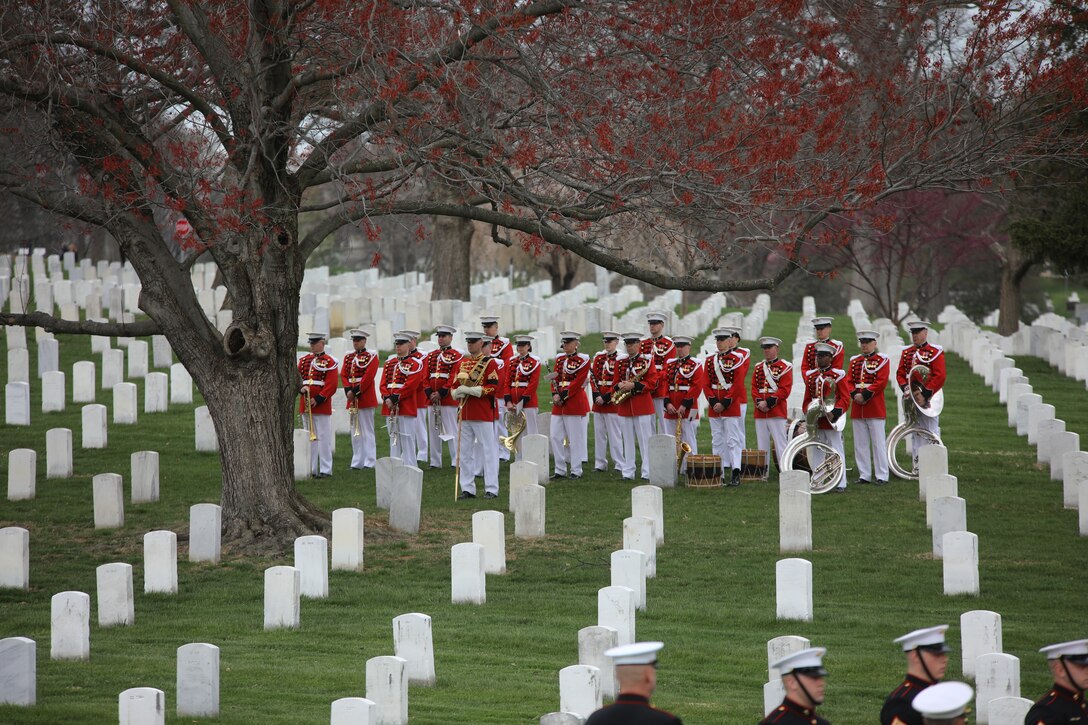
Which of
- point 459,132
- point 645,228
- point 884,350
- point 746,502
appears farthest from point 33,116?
point 884,350

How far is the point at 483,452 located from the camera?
16719 mm

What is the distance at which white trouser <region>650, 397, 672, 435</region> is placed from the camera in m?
18.2

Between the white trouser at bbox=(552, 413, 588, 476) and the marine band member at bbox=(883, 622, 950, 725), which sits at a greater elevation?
the white trouser at bbox=(552, 413, 588, 476)

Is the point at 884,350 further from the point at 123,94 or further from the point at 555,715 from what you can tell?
the point at 555,715

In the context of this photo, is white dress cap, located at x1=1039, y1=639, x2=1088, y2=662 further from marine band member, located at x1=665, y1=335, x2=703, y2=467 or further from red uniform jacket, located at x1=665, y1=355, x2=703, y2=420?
red uniform jacket, located at x1=665, y1=355, x2=703, y2=420

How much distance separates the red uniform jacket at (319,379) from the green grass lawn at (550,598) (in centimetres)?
100

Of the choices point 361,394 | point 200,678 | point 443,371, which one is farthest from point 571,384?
point 200,678

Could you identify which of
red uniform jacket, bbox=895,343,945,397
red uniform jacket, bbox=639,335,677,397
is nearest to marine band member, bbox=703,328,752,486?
red uniform jacket, bbox=639,335,677,397

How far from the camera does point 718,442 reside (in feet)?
57.8

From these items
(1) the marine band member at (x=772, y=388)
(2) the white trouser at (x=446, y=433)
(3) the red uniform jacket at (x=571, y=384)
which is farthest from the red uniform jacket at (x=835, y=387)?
(2) the white trouser at (x=446, y=433)

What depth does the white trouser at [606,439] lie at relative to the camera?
1780 cm

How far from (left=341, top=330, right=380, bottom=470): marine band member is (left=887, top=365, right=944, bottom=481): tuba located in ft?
22.5

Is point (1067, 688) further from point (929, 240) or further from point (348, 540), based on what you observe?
point (929, 240)

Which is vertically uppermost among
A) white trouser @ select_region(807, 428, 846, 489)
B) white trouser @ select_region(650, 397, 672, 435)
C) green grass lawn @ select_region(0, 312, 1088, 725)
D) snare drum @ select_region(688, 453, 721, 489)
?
white trouser @ select_region(650, 397, 672, 435)
